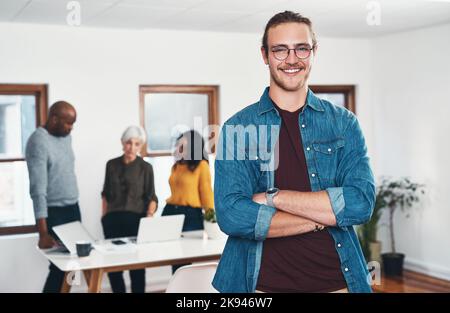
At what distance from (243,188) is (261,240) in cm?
13

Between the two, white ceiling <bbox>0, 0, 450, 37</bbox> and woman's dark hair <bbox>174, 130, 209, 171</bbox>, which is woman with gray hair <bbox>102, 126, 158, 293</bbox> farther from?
white ceiling <bbox>0, 0, 450, 37</bbox>

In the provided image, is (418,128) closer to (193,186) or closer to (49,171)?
(193,186)

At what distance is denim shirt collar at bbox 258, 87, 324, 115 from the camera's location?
5.29 feet

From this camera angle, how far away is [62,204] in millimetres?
3631

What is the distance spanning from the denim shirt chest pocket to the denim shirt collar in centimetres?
9

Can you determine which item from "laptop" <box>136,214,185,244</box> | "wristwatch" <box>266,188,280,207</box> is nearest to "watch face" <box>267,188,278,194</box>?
"wristwatch" <box>266,188,280,207</box>

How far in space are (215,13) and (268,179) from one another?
7.24 ft

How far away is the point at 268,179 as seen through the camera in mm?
1598

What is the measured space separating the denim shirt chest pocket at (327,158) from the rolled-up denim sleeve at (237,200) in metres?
0.15

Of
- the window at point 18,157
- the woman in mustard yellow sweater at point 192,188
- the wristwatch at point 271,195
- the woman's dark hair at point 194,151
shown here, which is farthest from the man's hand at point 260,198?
the window at point 18,157

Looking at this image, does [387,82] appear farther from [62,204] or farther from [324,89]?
[62,204]

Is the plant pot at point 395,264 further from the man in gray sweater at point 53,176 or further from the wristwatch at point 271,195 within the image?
the wristwatch at point 271,195

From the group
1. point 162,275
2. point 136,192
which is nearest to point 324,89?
point 136,192

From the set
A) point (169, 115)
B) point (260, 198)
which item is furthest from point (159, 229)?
point (260, 198)
